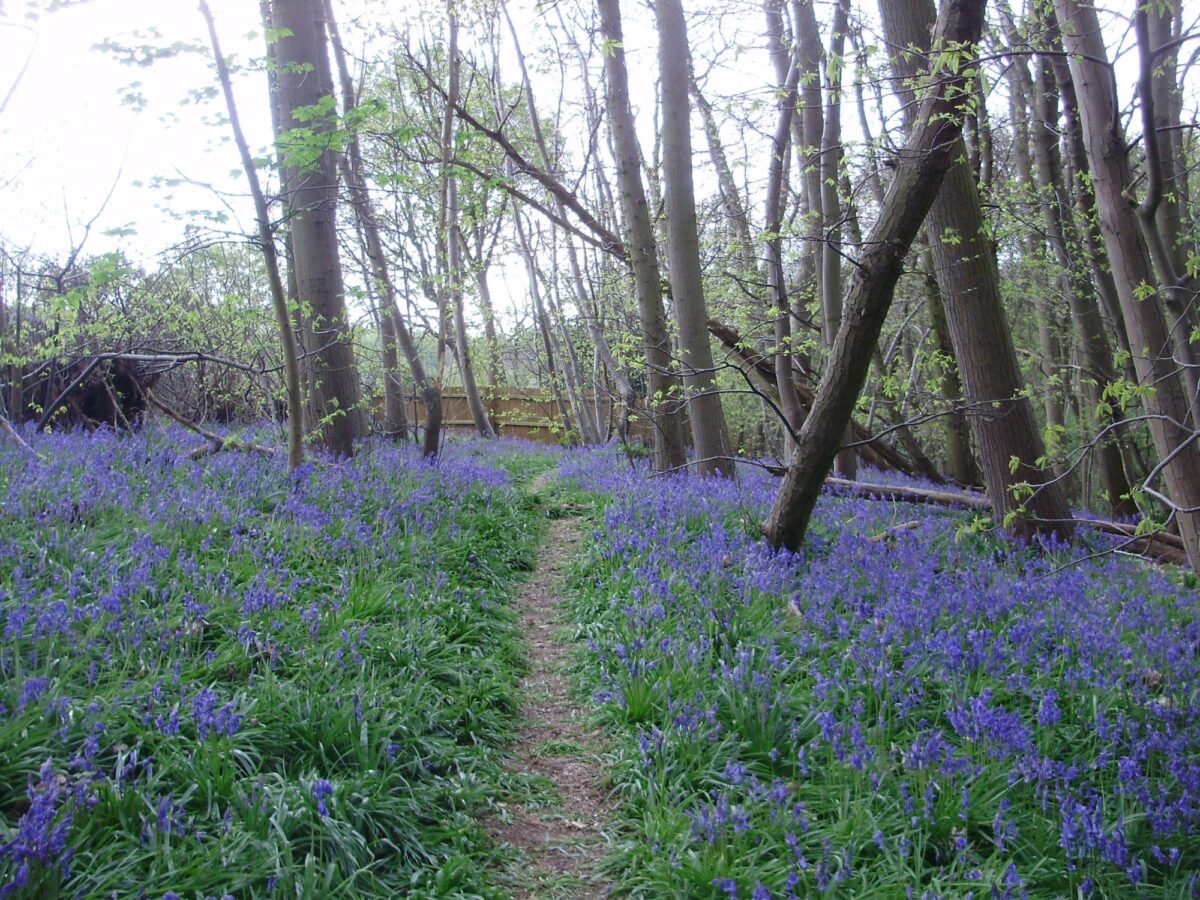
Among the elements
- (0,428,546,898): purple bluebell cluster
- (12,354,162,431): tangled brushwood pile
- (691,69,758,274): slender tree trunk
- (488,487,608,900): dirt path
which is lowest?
(488,487,608,900): dirt path

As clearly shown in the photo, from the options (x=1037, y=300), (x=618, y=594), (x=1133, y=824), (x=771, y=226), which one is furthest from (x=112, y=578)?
(x=1037, y=300)

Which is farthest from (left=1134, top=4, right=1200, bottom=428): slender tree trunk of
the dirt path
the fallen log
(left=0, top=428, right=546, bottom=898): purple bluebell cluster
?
the fallen log

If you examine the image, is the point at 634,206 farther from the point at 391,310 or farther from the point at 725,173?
the point at 725,173

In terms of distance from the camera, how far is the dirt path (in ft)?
10.3

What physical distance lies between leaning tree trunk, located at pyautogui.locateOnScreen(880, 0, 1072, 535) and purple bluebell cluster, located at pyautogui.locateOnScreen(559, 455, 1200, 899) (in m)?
1.19

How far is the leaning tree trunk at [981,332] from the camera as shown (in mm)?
7234

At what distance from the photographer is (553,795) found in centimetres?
375

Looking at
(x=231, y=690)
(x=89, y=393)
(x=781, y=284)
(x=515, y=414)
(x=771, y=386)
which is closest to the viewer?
(x=231, y=690)

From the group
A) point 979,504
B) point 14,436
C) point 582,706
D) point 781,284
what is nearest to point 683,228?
point 781,284

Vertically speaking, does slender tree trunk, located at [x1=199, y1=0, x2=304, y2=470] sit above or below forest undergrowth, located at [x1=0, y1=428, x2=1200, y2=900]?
above

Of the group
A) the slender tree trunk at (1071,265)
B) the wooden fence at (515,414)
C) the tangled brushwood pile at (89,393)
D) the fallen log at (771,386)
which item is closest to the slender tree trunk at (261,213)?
the tangled brushwood pile at (89,393)

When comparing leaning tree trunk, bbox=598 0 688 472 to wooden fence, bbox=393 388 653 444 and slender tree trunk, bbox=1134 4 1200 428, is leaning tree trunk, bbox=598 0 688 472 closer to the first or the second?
slender tree trunk, bbox=1134 4 1200 428

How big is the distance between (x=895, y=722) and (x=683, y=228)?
6842 millimetres

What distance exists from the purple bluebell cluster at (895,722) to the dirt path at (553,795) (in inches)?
7.5
